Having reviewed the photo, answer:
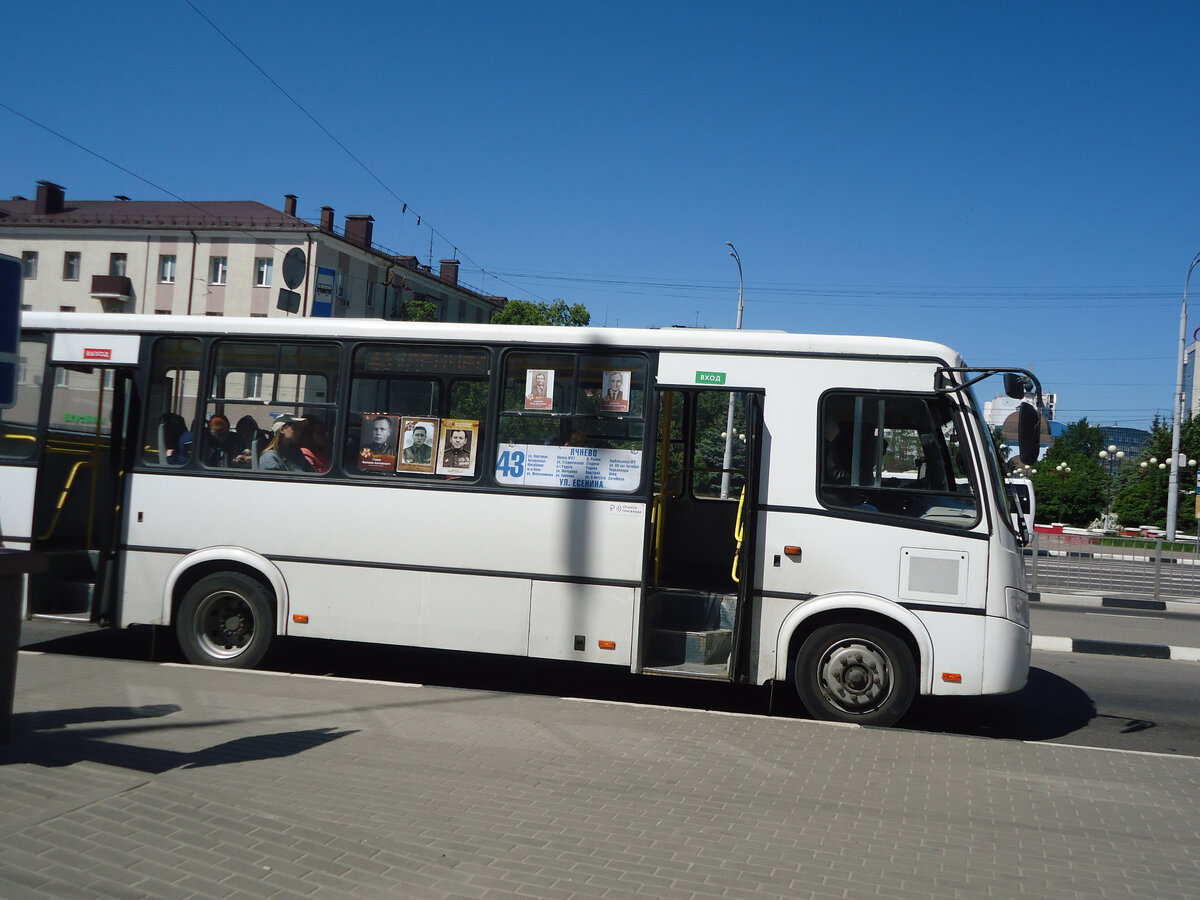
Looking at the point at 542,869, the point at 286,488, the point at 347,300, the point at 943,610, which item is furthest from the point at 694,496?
the point at 347,300

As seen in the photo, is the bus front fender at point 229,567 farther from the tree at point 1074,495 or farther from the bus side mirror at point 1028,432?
the tree at point 1074,495

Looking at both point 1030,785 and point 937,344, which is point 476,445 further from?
point 1030,785

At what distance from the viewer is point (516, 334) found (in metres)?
8.04

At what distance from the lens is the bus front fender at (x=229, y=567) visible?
8312 mm

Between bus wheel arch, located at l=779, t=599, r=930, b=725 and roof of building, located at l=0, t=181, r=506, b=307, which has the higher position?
roof of building, located at l=0, t=181, r=506, b=307

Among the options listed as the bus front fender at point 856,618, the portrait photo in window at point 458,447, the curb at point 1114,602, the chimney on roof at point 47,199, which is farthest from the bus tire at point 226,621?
the chimney on roof at point 47,199

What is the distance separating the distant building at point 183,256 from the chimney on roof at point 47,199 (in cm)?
6

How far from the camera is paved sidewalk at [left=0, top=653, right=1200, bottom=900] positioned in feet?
14.2

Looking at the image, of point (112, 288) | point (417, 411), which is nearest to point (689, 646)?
point (417, 411)

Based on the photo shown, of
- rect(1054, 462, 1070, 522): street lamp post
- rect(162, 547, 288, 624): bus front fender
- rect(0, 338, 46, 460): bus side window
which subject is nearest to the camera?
rect(162, 547, 288, 624): bus front fender

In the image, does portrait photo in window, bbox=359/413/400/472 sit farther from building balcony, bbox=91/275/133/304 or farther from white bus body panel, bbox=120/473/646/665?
building balcony, bbox=91/275/133/304

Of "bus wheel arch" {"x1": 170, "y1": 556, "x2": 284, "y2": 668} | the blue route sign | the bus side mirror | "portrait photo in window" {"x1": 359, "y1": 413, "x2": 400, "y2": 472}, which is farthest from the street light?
the blue route sign

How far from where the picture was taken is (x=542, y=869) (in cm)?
441

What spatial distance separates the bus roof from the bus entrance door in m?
0.46
